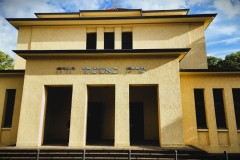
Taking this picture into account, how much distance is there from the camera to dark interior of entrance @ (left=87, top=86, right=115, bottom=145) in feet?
43.7

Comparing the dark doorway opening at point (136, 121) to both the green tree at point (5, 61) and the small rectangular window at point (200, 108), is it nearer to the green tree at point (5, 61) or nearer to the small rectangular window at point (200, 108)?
the small rectangular window at point (200, 108)

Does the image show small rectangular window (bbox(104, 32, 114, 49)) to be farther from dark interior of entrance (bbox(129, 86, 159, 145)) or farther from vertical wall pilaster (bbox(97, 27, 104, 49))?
dark interior of entrance (bbox(129, 86, 159, 145))

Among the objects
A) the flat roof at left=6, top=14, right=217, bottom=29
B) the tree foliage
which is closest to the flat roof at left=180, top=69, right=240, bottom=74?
the flat roof at left=6, top=14, right=217, bottom=29

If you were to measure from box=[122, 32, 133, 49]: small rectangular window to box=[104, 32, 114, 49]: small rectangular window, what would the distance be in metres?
0.91

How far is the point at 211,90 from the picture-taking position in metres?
12.1

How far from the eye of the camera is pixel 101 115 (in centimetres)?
1370

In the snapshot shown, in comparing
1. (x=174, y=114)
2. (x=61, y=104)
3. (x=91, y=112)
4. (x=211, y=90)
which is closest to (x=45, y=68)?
(x=61, y=104)

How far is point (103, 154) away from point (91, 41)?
971 cm

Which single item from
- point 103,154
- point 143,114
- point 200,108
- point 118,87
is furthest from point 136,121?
point 103,154

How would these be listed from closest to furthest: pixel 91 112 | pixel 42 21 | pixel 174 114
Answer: pixel 174 114 → pixel 91 112 → pixel 42 21

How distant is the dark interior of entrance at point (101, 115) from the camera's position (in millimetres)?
13328

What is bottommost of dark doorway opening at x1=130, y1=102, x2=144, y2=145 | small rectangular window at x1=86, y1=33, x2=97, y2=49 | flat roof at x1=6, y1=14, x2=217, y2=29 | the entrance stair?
the entrance stair

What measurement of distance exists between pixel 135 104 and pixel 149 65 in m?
3.88

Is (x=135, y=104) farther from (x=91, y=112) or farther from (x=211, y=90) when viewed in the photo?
(x=211, y=90)
